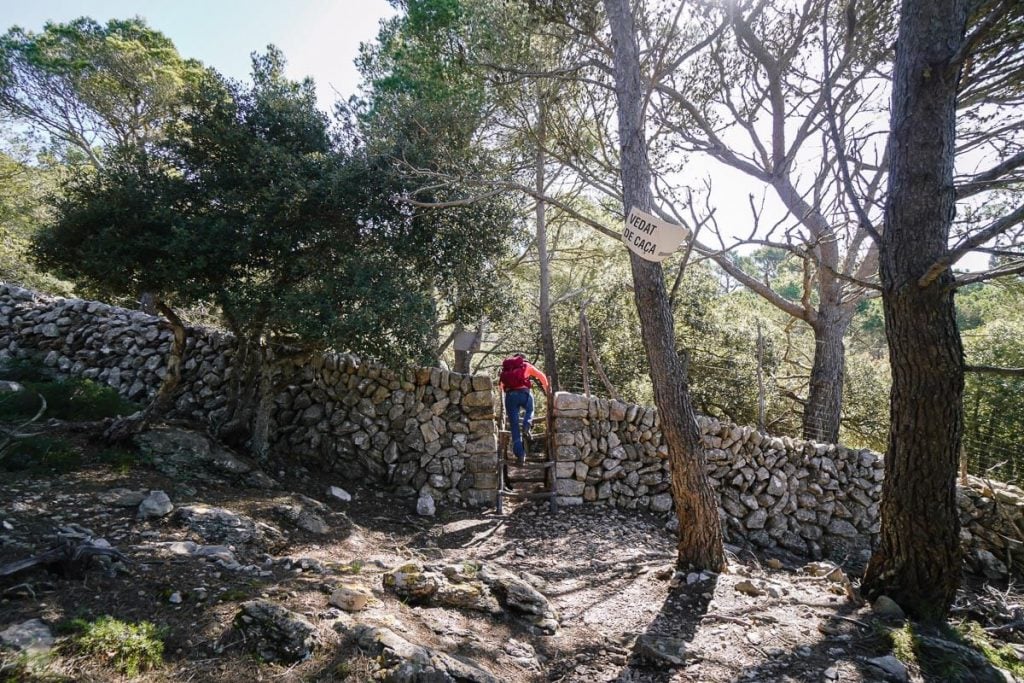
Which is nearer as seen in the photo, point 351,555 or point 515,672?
point 515,672

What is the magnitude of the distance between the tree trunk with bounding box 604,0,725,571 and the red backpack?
8.66 feet

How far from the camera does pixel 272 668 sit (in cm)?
239

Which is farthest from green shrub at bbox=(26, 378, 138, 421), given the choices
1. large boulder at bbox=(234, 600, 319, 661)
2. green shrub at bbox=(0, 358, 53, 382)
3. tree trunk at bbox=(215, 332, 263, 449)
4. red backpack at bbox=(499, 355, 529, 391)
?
large boulder at bbox=(234, 600, 319, 661)

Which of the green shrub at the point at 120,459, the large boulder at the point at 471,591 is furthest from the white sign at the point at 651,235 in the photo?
the green shrub at the point at 120,459

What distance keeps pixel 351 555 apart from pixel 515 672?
1.77 m

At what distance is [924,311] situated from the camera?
3416mm

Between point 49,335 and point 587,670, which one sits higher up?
point 49,335

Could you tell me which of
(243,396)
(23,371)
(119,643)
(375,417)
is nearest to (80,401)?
(243,396)

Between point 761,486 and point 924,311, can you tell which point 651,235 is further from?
point 761,486

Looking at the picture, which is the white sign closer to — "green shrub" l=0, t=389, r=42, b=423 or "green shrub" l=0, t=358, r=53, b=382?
"green shrub" l=0, t=389, r=42, b=423

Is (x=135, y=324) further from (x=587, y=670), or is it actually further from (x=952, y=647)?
(x=952, y=647)

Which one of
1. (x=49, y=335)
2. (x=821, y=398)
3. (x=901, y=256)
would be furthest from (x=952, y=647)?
(x=49, y=335)

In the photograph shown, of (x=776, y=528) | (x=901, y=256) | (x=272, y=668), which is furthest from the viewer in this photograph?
(x=776, y=528)

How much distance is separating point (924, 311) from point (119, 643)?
14.6 ft
